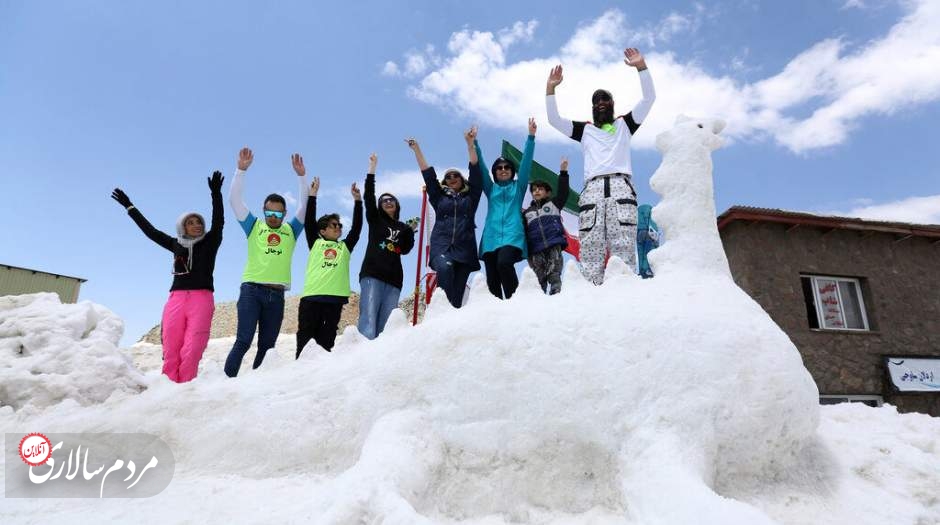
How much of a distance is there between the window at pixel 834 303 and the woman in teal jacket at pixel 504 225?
30.9 feet

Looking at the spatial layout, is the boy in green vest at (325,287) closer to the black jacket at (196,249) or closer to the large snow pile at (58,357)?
the black jacket at (196,249)

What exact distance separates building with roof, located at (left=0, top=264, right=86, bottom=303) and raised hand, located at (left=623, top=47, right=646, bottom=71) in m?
18.2

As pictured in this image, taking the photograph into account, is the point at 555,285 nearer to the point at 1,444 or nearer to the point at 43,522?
the point at 43,522

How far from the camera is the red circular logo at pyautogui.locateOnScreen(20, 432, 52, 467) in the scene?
3373 millimetres

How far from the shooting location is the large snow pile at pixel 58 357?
12.3ft

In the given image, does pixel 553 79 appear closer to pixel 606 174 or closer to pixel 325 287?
pixel 606 174

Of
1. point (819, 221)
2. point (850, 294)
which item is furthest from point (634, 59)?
point (850, 294)

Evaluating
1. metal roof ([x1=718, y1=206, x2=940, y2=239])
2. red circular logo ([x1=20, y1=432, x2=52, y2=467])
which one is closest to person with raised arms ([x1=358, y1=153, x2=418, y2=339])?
red circular logo ([x1=20, y1=432, x2=52, y2=467])

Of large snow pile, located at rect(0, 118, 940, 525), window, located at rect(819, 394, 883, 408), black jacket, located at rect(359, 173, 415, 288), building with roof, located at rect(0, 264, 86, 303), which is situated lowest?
large snow pile, located at rect(0, 118, 940, 525)

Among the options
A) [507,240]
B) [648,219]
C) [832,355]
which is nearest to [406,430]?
[507,240]

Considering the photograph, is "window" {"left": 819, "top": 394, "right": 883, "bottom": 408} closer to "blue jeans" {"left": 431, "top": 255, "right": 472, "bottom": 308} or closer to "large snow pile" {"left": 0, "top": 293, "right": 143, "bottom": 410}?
"blue jeans" {"left": 431, "top": 255, "right": 472, "bottom": 308}

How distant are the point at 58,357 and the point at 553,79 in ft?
14.9

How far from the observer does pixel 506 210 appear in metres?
4.90

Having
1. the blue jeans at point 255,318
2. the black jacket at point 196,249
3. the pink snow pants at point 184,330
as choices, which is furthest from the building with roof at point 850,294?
the pink snow pants at point 184,330
